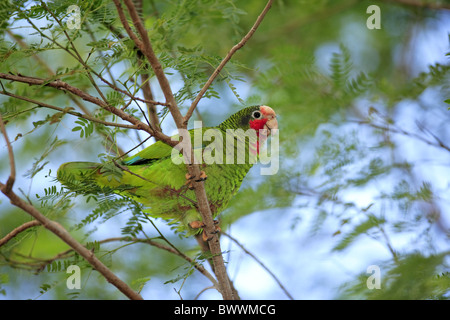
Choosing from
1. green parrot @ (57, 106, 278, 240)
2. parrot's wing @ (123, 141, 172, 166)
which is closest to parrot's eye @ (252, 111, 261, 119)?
green parrot @ (57, 106, 278, 240)

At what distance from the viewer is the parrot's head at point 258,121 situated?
6.91ft

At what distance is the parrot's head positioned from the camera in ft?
6.91

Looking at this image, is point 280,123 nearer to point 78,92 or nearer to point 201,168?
point 201,168

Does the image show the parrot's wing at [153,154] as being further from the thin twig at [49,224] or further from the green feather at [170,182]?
the thin twig at [49,224]

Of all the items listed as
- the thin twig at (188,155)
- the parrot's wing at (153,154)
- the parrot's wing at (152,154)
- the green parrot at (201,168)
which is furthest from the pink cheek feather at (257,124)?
the thin twig at (188,155)

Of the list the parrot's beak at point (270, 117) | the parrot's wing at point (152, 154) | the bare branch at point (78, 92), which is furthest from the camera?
the parrot's beak at point (270, 117)

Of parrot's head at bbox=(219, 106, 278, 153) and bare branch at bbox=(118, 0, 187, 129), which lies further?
parrot's head at bbox=(219, 106, 278, 153)

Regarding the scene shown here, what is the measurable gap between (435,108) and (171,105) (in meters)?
1.51

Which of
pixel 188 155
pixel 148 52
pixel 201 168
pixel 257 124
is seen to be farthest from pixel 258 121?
pixel 148 52

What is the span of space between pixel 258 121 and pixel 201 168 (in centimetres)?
44

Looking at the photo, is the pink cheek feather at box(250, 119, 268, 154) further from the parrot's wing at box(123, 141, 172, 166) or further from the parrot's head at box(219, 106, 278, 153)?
the parrot's wing at box(123, 141, 172, 166)

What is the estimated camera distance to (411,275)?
155cm
